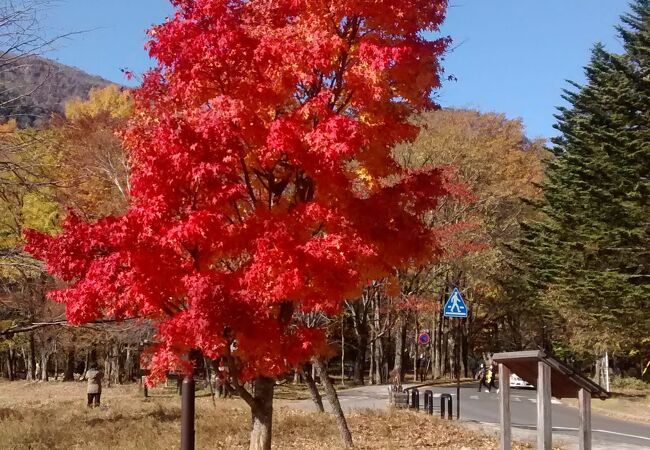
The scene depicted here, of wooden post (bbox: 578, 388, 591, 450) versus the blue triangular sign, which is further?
the blue triangular sign

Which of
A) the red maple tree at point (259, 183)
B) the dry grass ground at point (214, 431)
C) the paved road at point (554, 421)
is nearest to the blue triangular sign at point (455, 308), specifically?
the dry grass ground at point (214, 431)

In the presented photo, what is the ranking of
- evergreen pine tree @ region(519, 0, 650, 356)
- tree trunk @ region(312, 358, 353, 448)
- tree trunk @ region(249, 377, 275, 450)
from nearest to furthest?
1. tree trunk @ region(249, 377, 275, 450)
2. tree trunk @ region(312, 358, 353, 448)
3. evergreen pine tree @ region(519, 0, 650, 356)

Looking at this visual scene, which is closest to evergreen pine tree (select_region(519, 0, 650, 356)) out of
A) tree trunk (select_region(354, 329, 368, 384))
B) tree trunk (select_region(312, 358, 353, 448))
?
tree trunk (select_region(354, 329, 368, 384))

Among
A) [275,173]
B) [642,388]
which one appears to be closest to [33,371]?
[642,388]

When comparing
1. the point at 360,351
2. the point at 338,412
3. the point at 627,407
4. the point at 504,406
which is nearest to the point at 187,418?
the point at 504,406

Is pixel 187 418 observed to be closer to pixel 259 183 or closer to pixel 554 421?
pixel 259 183

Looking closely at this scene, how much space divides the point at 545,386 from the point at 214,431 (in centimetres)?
991

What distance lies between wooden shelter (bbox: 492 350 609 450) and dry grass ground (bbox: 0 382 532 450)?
6.13 meters

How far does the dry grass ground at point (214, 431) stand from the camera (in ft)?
43.7

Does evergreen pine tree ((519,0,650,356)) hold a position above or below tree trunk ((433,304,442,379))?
above

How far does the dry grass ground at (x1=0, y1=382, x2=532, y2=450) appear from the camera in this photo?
1333 cm

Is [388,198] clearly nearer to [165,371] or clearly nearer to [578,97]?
[165,371]

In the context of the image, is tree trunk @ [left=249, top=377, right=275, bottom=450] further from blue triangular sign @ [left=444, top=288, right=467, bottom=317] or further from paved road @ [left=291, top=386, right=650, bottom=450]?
blue triangular sign @ [left=444, top=288, right=467, bottom=317]

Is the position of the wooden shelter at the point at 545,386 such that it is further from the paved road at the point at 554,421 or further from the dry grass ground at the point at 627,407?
the dry grass ground at the point at 627,407
